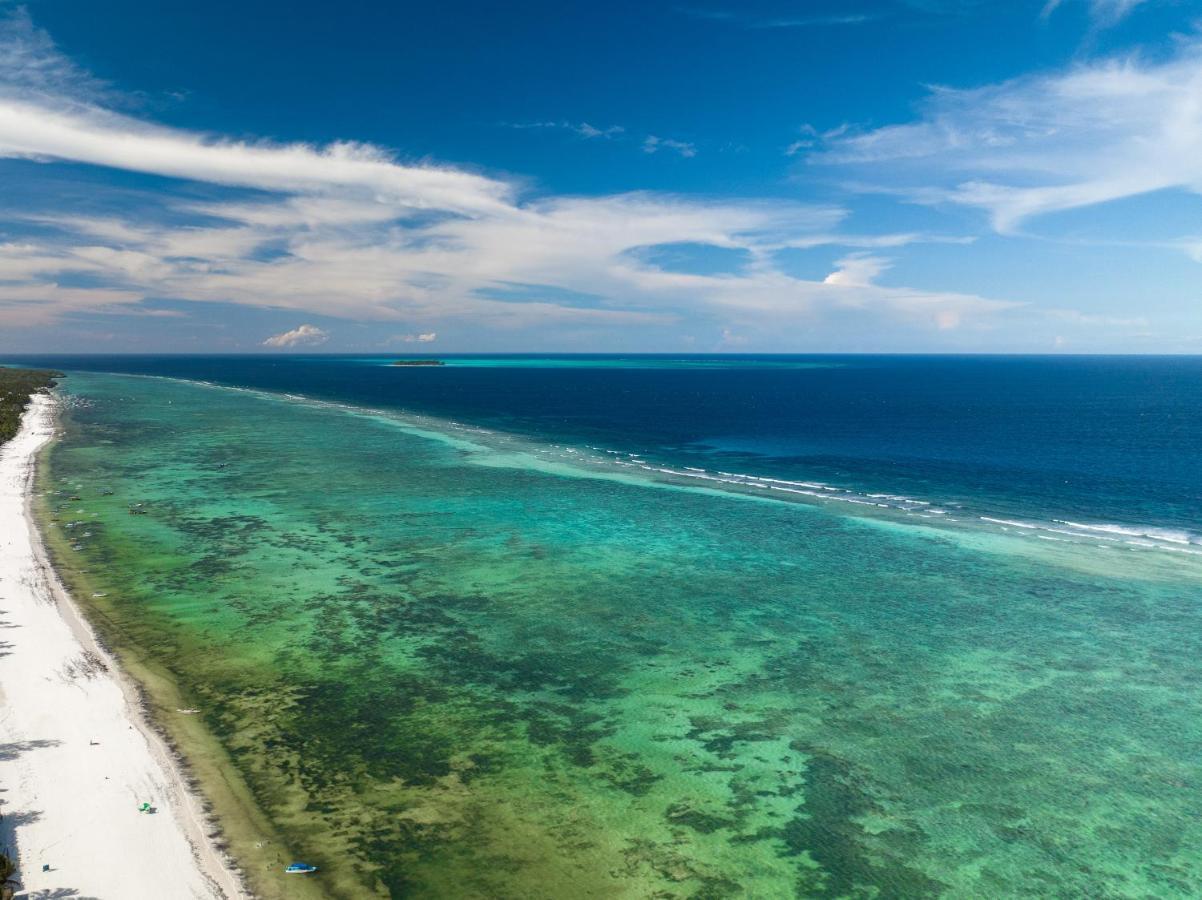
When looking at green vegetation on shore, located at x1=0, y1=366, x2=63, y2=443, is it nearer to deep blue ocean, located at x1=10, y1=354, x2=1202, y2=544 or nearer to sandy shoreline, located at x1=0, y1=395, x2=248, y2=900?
deep blue ocean, located at x1=10, y1=354, x2=1202, y2=544

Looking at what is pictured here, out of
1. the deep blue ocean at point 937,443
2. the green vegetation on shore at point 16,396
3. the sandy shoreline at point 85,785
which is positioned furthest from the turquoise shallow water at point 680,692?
the green vegetation on shore at point 16,396

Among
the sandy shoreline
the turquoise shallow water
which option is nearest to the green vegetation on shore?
the turquoise shallow water

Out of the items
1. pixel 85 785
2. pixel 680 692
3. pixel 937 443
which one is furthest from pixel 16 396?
pixel 937 443

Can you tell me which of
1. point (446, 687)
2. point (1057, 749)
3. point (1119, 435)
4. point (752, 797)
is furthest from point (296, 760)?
point (1119, 435)

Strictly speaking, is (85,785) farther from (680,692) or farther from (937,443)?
(937,443)

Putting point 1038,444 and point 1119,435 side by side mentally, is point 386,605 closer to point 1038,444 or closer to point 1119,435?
point 1038,444
